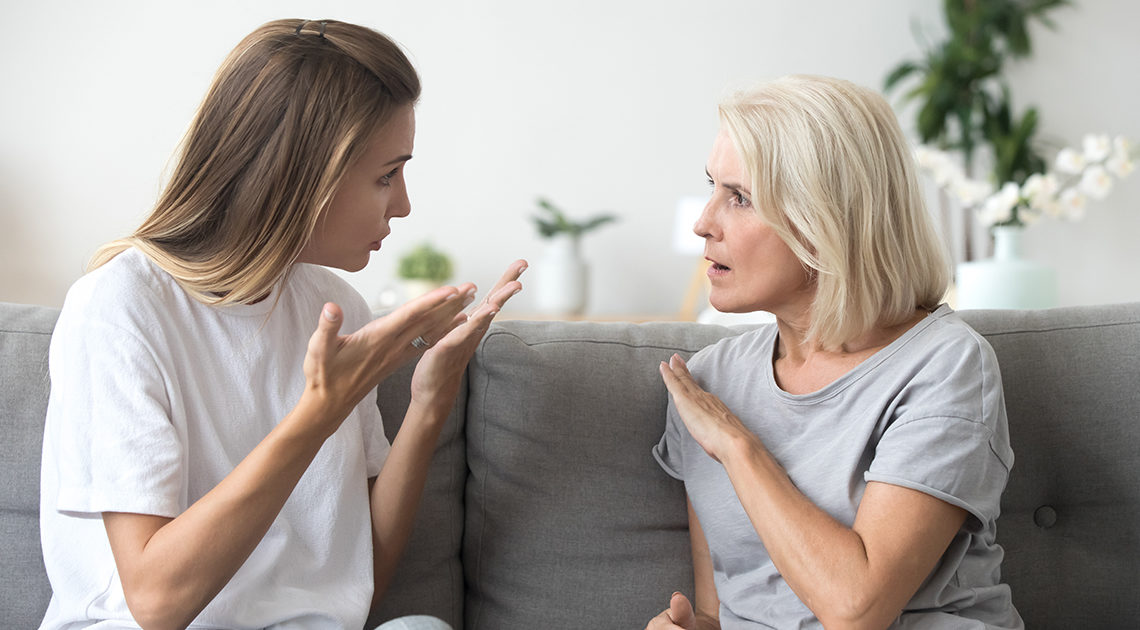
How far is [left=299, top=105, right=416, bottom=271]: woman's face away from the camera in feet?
3.74

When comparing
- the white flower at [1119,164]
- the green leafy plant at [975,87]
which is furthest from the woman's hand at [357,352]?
the green leafy plant at [975,87]

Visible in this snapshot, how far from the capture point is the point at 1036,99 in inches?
197

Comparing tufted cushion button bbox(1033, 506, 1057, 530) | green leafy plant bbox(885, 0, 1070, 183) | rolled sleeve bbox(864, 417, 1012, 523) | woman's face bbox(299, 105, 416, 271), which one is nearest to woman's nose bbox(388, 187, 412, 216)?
woman's face bbox(299, 105, 416, 271)

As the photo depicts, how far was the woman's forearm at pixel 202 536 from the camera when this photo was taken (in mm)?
943

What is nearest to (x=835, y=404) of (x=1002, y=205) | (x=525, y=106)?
(x=1002, y=205)

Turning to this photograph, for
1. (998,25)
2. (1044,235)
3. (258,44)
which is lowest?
(1044,235)

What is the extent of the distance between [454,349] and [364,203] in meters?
0.21

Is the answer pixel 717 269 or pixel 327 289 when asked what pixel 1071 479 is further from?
pixel 327 289

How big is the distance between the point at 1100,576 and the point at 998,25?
4088 mm

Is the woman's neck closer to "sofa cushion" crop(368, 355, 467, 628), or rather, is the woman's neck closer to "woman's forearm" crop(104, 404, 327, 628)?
"sofa cushion" crop(368, 355, 467, 628)

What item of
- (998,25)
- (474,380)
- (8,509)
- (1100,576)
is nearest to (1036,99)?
(998,25)

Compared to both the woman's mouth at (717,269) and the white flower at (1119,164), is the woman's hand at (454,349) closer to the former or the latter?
Answer: the woman's mouth at (717,269)

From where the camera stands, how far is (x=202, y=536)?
943 mm

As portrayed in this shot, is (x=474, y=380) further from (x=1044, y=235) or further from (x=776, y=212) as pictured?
(x=1044, y=235)
